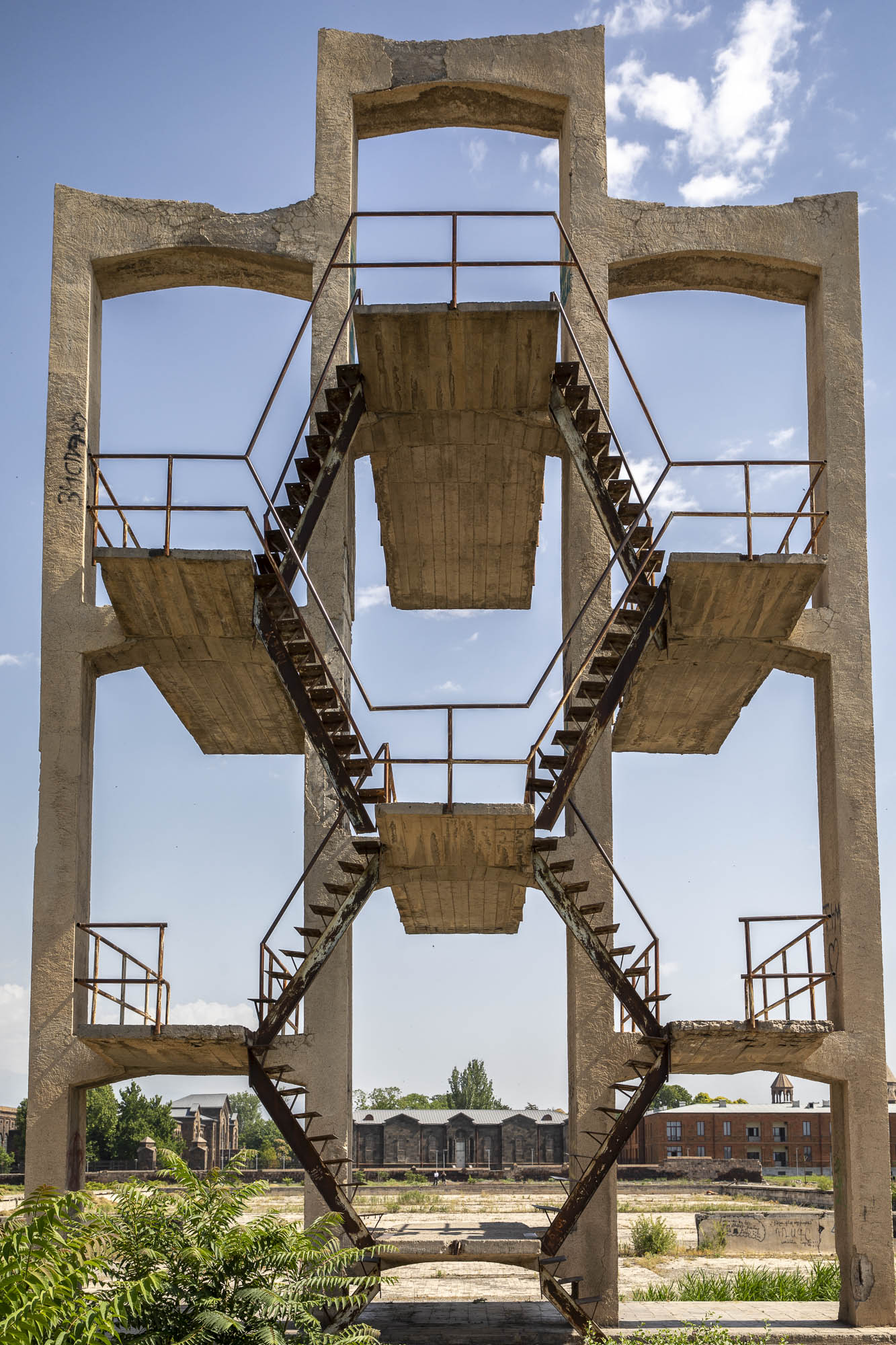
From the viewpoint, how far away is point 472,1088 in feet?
298

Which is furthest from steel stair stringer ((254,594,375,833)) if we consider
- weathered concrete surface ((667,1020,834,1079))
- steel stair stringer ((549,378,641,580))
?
weathered concrete surface ((667,1020,834,1079))

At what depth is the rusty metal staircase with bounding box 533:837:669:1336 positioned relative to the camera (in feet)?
41.7

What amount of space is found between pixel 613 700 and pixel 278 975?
4.79m

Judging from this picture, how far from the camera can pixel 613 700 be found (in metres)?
12.8

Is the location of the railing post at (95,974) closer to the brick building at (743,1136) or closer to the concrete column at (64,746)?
the concrete column at (64,746)

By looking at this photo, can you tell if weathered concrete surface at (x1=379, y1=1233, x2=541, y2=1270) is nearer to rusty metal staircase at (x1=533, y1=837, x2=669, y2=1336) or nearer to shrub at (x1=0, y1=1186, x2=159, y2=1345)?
rusty metal staircase at (x1=533, y1=837, x2=669, y2=1336)

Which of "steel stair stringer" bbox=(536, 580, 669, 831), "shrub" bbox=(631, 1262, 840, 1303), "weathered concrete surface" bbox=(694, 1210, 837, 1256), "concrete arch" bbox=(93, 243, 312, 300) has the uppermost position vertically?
"concrete arch" bbox=(93, 243, 312, 300)

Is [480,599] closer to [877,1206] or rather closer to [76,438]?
[76,438]

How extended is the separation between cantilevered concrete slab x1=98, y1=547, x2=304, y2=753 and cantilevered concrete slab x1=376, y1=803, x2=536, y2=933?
2.69m

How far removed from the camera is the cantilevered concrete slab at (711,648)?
12961 millimetres

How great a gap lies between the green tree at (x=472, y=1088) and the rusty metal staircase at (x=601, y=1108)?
260ft

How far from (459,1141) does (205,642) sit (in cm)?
5252

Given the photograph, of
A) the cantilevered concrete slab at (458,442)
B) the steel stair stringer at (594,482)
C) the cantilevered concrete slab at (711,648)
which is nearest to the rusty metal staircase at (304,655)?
the cantilevered concrete slab at (458,442)

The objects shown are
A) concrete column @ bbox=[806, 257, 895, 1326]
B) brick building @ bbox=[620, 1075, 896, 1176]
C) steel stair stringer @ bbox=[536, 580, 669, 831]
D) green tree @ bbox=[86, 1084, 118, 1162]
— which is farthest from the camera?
brick building @ bbox=[620, 1075, 896, 1176]
